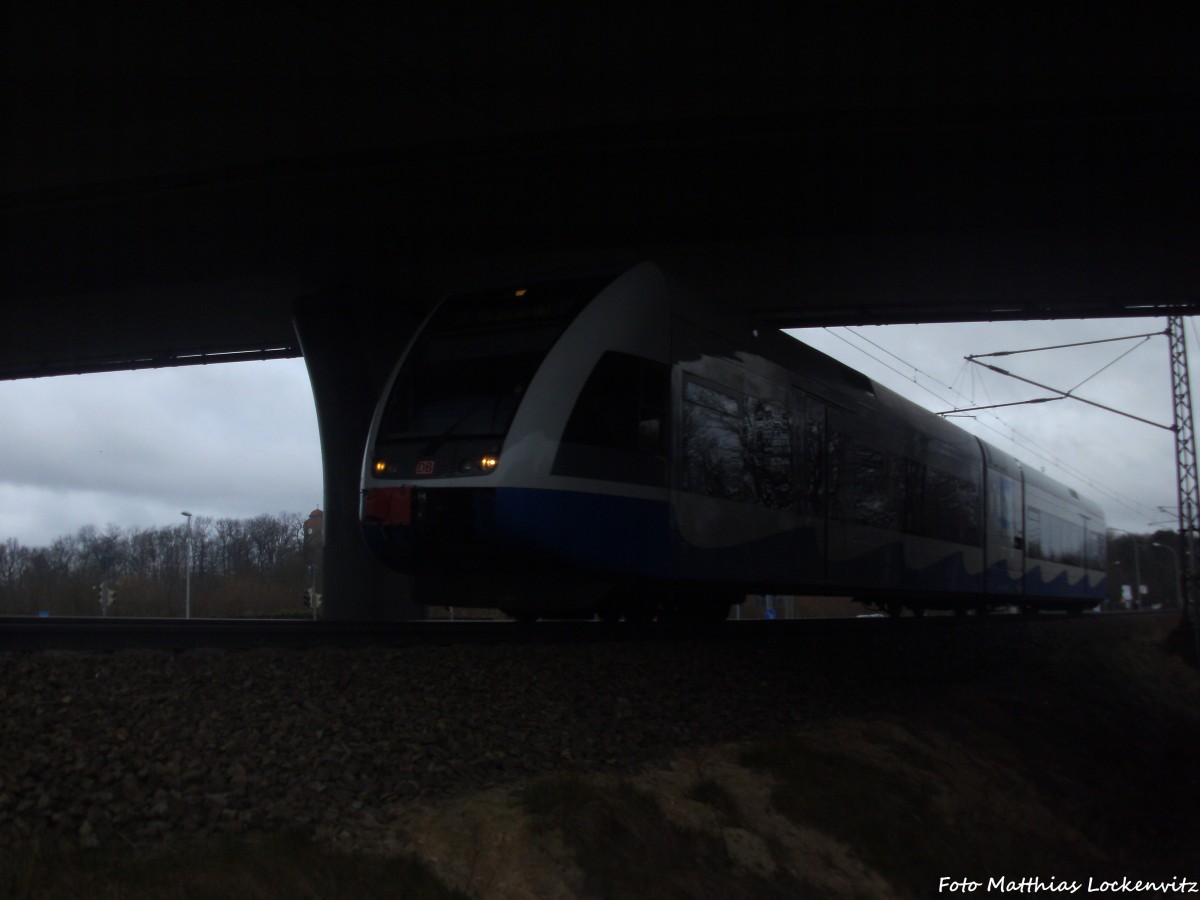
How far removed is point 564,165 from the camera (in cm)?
1461

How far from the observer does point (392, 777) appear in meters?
6.00

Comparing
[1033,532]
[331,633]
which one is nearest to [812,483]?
[331,633]

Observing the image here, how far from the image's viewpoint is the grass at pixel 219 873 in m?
4.34

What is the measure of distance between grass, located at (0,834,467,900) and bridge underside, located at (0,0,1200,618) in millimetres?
7662

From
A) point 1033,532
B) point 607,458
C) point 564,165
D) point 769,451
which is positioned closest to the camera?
point 607,458

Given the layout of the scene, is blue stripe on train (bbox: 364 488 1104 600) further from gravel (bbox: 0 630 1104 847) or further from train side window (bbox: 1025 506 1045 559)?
train side window (bbox: 1025 506 1045 559)

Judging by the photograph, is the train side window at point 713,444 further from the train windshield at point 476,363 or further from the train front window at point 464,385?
the train front window at point 464,385

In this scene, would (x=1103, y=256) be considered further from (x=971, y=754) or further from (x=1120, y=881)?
(x=1120, y=881)

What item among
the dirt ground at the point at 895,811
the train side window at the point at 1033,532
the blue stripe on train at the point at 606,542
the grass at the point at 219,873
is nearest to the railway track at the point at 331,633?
the blue stripe on train at the point at 606,542

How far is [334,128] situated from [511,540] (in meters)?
6.76

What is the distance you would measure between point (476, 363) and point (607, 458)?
1.69 m

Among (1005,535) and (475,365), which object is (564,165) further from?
(1005,535)

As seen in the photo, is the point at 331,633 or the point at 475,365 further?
the point at 475,365

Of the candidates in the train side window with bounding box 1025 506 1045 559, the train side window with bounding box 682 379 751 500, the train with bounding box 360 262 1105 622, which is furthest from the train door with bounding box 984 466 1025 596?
the train side window with bounding box 682 379 751 500
